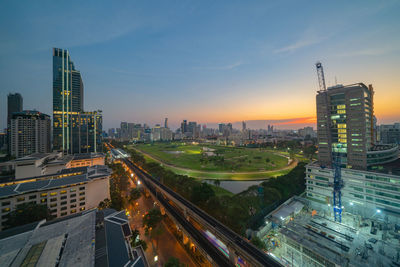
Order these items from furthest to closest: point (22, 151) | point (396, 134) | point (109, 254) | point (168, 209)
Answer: point (396, 134) < point (22, 151) < point (168, 209) < point (109, 254)

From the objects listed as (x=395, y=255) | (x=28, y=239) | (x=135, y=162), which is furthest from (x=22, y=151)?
(x=395, y=255)

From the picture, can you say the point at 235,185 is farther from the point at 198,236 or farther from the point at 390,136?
the point at 390,136

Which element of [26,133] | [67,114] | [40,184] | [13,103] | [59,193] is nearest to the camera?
[40,184]

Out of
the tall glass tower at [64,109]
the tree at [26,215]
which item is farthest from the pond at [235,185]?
the tall glass tower at [64,109]

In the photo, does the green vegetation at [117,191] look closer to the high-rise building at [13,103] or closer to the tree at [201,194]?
the tree at [201,194]

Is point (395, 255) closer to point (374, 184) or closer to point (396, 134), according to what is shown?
point (374, 184)

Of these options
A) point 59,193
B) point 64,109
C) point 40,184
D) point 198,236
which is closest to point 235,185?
point 198,236
